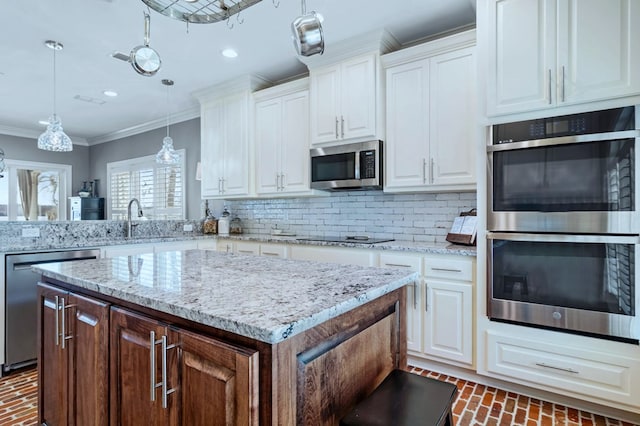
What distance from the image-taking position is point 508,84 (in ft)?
7.21

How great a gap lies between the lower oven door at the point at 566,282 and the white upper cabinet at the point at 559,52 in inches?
31.5

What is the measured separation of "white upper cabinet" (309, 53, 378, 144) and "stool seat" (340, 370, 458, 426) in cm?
221

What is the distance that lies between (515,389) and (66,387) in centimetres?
251

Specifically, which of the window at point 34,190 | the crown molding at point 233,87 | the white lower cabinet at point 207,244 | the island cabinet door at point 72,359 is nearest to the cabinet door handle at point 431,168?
the crown molding at point 233,87

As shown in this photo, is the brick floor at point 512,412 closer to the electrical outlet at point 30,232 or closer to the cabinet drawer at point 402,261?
the cabinet drawer at point 402,261

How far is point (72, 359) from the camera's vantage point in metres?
1.49

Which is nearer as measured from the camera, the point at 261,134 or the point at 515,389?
the point at 515,389

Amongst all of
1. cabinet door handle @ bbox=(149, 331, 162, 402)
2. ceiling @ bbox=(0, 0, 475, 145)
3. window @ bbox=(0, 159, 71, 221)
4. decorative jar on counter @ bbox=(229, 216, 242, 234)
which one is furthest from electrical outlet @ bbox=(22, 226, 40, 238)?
window @ bbox=(0, 159, 71, 221)

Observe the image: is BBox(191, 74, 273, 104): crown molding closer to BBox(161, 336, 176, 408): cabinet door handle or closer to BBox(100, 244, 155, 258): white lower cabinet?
BBox(100, 244, 155, 258): white lower cabinet

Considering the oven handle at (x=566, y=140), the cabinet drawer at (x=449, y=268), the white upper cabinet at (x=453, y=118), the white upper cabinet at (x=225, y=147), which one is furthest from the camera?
the white upper cabinet at (x=225, y=147)

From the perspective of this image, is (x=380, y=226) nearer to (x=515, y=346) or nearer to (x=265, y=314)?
(x=515, y=346)

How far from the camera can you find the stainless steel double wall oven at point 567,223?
6.11 feet

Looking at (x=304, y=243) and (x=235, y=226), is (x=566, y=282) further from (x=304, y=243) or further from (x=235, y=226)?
(x=235, y=226)

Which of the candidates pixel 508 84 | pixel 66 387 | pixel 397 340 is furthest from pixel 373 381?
pixel 508 84
